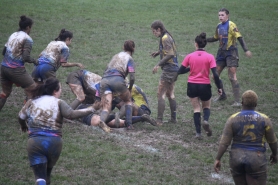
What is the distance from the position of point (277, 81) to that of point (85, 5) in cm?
1171

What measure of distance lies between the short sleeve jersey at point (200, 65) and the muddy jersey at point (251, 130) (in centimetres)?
317

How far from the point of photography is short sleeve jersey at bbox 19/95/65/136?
23.3 ft

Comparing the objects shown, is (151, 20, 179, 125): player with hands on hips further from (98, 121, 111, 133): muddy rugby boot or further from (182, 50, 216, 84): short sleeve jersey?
(98, 121, 111, 133): muddy rugby boot

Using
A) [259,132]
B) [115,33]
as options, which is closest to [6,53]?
[259,132]

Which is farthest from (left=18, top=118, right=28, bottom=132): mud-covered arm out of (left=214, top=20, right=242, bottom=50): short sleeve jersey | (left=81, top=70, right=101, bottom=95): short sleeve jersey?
(left=214, top=20, right=242, bottom=50): short sleeve jersey

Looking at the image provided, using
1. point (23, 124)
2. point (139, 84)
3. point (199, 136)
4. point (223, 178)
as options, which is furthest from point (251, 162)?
point (139, 84)

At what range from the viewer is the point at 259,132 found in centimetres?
692

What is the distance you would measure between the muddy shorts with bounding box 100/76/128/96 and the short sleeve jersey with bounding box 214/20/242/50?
371 cm

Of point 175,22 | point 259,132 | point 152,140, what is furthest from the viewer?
point 175,22

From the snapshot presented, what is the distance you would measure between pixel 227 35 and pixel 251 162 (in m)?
6.71

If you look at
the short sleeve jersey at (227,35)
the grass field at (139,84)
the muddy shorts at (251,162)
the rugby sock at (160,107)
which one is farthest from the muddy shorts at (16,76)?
the muddy shorts at (251,162)

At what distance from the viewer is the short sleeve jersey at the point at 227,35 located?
13.0 meters

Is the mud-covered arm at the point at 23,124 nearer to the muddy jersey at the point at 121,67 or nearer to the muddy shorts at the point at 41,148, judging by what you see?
the muddy shorts at the point at 41,148

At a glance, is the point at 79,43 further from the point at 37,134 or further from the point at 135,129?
the point at 37,134
